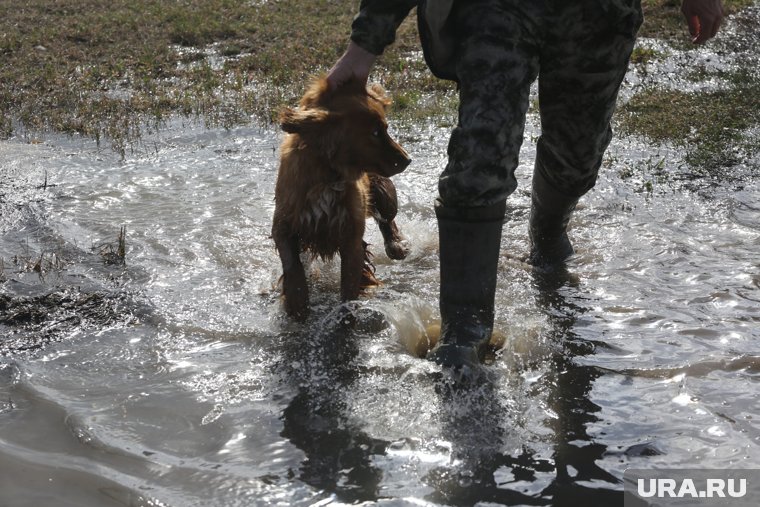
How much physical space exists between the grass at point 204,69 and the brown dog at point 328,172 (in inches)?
140

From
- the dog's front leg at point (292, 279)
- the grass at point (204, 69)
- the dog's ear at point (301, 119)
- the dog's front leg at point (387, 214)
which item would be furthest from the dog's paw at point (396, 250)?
the grass at point (204, 69)

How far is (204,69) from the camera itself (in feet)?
36.1

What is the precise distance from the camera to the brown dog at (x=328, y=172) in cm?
428

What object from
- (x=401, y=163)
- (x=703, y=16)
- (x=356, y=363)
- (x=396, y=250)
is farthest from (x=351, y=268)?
(x=703, y=16)

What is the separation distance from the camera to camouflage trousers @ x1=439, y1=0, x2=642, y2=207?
3.29 m

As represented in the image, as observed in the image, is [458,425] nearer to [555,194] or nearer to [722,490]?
[722,490]

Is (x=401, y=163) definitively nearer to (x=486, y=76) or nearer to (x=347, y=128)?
(x=347, y=128)

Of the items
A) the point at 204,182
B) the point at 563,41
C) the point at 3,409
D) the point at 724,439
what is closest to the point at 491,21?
the point at 563,41

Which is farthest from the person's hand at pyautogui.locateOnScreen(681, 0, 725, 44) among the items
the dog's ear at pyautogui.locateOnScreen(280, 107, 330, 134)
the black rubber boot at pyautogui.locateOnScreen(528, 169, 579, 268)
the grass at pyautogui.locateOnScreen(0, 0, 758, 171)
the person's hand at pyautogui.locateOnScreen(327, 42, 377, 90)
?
the grass at pyautogui.locateOnScreen(0, 0, 758, 171)

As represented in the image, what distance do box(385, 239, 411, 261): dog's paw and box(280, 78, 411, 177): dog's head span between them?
1.03m

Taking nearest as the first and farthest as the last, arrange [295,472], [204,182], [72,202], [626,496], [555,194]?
[626,496] → [295,472] → [555,194] → [72,202] → [204,182]

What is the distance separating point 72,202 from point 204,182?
107 centimetres

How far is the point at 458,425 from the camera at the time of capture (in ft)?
9.74

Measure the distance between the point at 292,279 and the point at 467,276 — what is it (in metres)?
1.26
